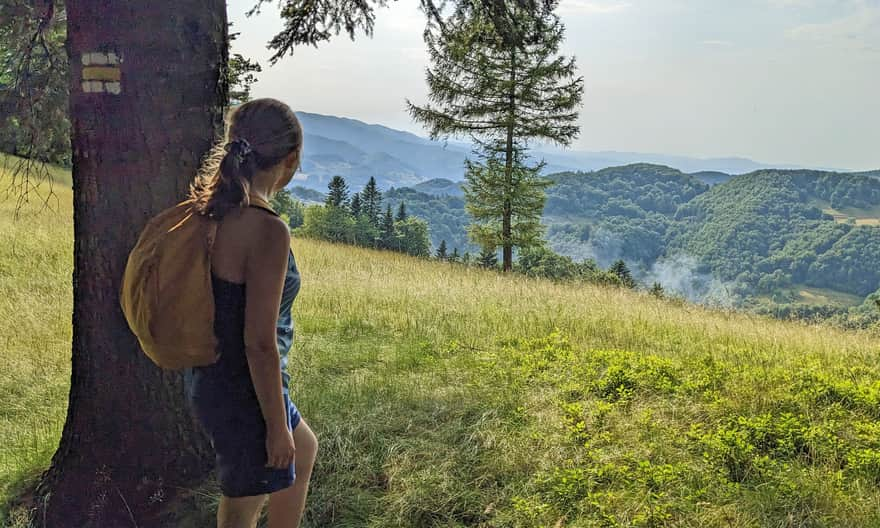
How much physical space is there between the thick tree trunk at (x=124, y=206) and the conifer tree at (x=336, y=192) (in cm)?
4533

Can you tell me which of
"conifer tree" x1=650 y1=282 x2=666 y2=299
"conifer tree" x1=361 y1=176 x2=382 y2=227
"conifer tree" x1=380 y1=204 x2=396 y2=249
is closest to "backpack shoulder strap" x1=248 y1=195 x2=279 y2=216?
"conifer tree" x1=650 y1=282 x2=666 y2=299

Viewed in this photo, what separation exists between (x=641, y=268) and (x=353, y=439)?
14244 centimetres

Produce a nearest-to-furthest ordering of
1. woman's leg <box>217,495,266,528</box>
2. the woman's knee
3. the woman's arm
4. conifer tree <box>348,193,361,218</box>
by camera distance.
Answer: the woman's arm, woman's leg <box>217,495,266,528</box>, the woman's knee, conifer tree <box>348,193,361,218</box>

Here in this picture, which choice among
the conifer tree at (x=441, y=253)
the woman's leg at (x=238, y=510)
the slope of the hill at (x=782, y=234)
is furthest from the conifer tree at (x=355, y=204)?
the slope of the hill at (x=782, y=234)

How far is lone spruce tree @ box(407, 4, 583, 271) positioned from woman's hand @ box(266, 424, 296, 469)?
17.9 metres

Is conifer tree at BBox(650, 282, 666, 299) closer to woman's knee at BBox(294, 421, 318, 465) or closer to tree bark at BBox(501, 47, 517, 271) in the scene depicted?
tree bark at BBox(501, 47, 517, 271)

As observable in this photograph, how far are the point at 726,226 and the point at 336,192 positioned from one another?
12472 cm

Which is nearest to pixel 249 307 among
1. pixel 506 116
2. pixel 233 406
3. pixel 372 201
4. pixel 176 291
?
pixel 176 291

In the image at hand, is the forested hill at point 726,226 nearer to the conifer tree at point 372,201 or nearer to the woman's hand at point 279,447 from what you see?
the conifer tree at point 372,201

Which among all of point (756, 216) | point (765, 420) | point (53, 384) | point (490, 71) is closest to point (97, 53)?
point (53, 384)

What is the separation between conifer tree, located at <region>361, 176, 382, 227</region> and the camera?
184 feet

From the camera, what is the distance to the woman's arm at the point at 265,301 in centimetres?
172

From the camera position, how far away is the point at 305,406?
13.3 ft

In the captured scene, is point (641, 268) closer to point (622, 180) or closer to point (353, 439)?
point (622, 180)
